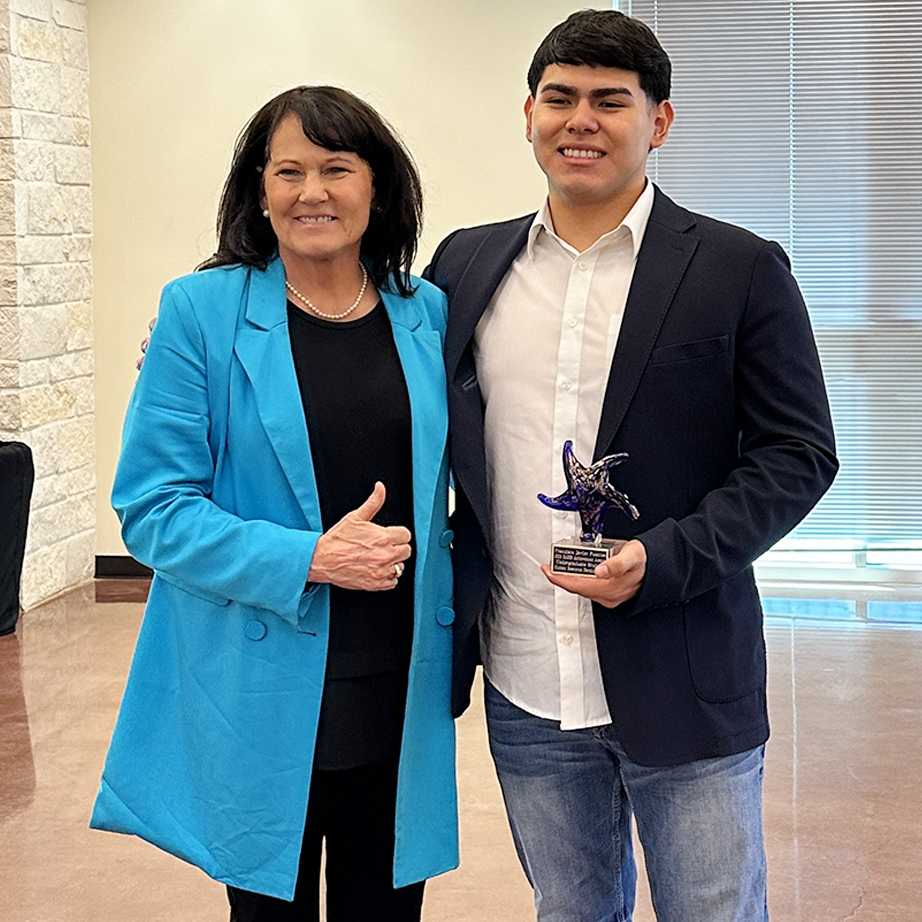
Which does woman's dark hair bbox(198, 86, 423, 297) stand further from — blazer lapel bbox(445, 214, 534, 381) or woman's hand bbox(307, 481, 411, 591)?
woman's hand bbox(307, 481, 411, 591)

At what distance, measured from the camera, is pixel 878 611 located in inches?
219

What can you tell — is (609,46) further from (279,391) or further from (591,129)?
(279,391)

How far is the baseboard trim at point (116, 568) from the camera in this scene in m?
6.29

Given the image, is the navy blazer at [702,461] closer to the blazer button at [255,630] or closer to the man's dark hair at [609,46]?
the man's dark hair at [609,46]

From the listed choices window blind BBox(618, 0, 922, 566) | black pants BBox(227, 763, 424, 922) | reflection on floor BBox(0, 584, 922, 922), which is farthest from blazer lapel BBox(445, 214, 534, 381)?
window blind BBox(618, 0, 922, 566)

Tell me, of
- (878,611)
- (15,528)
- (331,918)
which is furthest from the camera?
(878,611)

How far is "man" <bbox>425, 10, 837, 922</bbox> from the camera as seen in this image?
177cm

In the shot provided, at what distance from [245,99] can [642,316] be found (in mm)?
4658

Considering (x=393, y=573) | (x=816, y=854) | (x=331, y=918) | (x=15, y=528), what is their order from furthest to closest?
(x=15, y=528), (x=816, y=854), (x=331, y=918), (x=393, y=573)

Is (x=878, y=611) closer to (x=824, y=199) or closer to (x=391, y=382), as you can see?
(x=824, y=199)

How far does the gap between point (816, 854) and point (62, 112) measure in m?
4.40

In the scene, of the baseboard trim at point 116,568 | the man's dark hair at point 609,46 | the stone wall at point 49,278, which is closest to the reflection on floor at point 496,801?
the stone wall at point 49,278

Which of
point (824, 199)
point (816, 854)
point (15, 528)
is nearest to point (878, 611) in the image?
point (824, 199)

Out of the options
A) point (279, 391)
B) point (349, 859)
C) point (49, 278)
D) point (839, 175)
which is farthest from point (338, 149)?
point (839, 175)
